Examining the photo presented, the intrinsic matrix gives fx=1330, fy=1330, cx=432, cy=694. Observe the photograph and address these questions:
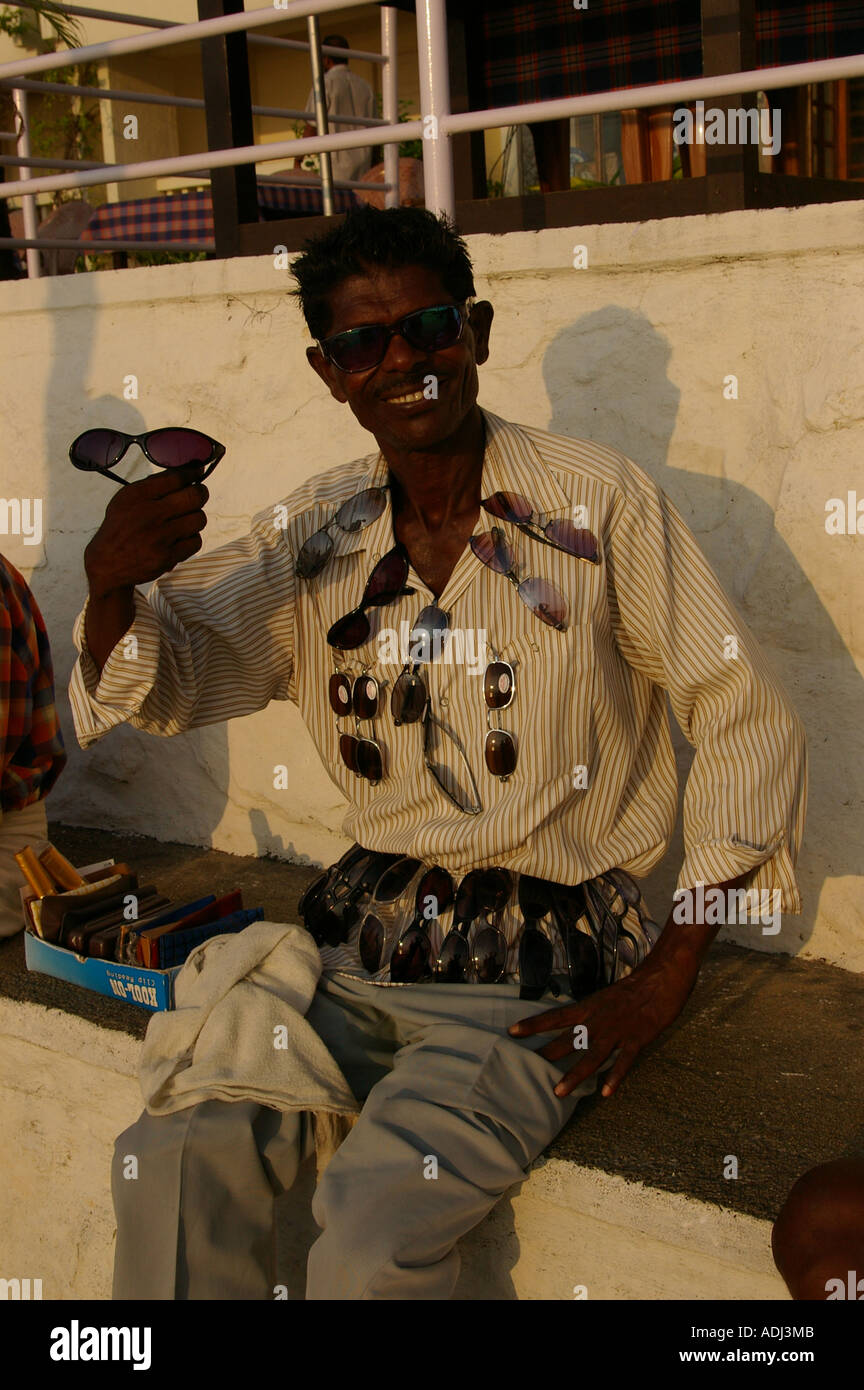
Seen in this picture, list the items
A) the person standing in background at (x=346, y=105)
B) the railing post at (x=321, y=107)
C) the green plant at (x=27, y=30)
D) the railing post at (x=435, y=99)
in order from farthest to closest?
the green plant at (x=27, y=30) < the person standing in background at (x=346, y=105) < the railing post at (x=321, y=107) < the railing post at (x=435, y=99)

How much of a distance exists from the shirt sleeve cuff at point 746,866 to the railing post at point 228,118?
2490 millimetres

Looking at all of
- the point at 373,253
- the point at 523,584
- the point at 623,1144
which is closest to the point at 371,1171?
the point at 623,1144

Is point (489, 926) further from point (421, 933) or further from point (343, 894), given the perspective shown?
point (343, 894)

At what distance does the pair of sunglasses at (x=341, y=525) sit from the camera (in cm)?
238

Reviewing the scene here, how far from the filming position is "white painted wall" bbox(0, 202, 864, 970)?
8.49 feet

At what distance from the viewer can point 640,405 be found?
111 inches

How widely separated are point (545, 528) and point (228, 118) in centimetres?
213

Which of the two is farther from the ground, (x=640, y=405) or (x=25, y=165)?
(x=25, y=165)

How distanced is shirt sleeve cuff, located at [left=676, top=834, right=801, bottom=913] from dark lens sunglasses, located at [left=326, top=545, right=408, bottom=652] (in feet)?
2.24

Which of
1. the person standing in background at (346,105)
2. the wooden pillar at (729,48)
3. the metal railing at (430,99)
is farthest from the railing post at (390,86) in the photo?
the wooden pillar at (729,48)

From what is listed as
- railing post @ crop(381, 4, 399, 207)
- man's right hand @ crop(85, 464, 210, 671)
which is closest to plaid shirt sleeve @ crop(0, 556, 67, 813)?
man's right hand @ crop(85, 464, 210, 671)

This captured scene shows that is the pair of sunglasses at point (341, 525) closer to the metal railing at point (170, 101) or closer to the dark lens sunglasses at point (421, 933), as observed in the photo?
the dark lens sunglasses at point (421, 933)

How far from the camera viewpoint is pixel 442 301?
2160 mm
